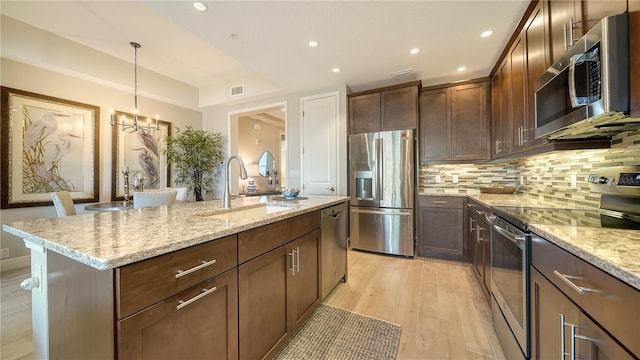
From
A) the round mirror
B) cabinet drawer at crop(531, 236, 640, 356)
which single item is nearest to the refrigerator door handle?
cabinet drawer at crop(531, 236, 640, 356)

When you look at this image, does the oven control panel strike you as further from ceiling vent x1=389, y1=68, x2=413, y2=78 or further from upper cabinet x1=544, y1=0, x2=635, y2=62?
ceiling vent x1=389, y1=68, x2=413, y2=78

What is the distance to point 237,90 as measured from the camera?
14.0ft

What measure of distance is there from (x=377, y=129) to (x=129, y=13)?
3.34 metres

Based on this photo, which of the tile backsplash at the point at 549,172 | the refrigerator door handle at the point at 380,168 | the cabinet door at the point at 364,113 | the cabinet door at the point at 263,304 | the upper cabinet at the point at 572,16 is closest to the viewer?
the upper cabinet at the point at 572,16

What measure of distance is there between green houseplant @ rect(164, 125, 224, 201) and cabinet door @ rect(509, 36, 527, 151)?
4.62 m

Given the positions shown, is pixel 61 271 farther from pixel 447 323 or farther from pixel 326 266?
pixel 447 323

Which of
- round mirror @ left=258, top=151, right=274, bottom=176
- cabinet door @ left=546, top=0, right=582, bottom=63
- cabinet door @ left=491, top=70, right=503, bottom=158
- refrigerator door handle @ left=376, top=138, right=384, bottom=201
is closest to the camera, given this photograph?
cabinet door @ left=546, top=0, right=582, bottom=63

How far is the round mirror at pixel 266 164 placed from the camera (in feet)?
20.6

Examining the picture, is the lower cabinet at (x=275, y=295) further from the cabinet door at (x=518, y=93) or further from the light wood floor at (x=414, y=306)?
the cabinet door at (x=518, y=93)

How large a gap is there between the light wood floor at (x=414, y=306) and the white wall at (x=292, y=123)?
1.47 metres

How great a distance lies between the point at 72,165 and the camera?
3.23m

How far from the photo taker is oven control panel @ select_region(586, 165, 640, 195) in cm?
120

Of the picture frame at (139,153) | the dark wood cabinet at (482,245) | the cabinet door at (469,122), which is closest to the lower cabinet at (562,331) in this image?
the dark wood cabinet at (482,245)

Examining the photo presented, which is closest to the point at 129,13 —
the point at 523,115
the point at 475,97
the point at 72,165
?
the point at 72,165
